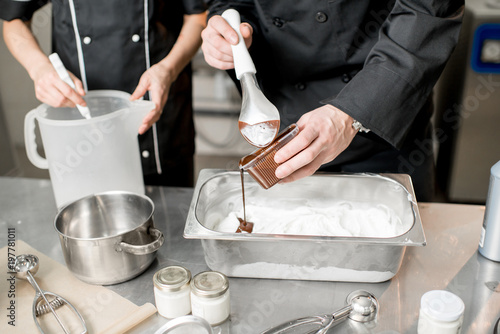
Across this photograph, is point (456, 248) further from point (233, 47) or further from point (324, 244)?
point (233, 47)

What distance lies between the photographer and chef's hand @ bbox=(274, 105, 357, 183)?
109cm

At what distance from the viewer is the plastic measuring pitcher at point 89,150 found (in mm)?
1291

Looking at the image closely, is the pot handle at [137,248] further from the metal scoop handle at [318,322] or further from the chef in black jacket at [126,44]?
the chef in black jacket at [126,44]

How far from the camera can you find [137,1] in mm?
1626

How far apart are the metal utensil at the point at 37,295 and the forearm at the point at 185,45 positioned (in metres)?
0.73

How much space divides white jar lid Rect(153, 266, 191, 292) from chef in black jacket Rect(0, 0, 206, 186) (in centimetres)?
58

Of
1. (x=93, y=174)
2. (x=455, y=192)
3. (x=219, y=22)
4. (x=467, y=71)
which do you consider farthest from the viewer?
(x=455, y=192)

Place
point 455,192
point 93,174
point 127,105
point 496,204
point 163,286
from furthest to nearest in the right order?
point 455,192 < point 127,105 < point 93,174 < point 496,204 < point 163,286

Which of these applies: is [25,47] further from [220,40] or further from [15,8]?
[220,40]

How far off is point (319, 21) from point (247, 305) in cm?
80

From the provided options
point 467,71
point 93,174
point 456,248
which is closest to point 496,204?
point 456,248

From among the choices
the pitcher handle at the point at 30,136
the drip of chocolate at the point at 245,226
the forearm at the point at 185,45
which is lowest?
the drip of chocolate at the point at 245,226

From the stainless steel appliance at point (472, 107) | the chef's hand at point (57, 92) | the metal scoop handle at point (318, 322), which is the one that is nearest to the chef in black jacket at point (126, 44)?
the chef's hand at point (57, 92)

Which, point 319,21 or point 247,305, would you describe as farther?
point 319,21
